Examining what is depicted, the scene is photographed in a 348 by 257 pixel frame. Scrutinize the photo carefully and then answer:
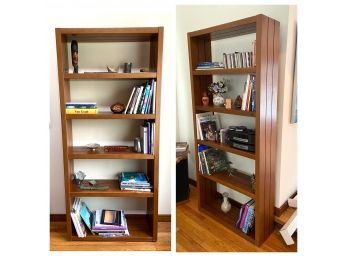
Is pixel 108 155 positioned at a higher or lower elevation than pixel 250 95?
lower

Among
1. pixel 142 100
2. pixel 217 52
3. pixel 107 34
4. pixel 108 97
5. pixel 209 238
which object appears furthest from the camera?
pixel 217 52

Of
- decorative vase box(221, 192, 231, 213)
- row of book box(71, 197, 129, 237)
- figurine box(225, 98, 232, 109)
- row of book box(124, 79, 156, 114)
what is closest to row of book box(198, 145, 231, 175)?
decorative vase box(221, 192, 231, 213)

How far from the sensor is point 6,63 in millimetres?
1143

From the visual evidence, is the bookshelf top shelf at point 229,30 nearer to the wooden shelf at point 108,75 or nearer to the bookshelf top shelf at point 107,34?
the bookshelf top shelf at point 107,34

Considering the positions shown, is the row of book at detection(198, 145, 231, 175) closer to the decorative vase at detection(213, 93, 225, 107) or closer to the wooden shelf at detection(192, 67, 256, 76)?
the decorative vase at detection(213, 93, 225, 107)

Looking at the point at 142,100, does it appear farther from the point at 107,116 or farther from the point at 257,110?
the point at 257,110

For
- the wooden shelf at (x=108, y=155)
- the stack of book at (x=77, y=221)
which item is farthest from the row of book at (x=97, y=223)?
the wooden shelf at (x=108, y=155)

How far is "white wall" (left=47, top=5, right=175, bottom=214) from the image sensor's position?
6.02ft

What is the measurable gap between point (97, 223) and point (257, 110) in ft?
4.45

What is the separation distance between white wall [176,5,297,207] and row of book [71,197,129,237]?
0.72 m

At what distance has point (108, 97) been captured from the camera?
1974 millimetres

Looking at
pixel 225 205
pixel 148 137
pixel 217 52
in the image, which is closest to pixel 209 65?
pixel 217 52

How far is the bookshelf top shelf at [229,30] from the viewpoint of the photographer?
166 cm
